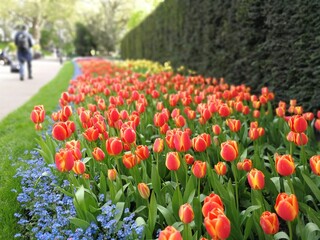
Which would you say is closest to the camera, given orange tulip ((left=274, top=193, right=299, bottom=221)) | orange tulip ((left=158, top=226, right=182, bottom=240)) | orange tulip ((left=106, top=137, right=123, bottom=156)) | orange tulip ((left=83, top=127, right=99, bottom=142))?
orange tulip ((left=158, top=226, right=182, bottom=240))

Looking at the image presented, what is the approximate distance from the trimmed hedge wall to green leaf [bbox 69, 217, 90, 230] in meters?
2.98

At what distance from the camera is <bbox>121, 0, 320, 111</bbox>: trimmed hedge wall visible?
14.8 ft

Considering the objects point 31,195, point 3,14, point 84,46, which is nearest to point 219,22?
point 31,195

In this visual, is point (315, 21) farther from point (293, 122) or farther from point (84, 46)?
point (84, 46)

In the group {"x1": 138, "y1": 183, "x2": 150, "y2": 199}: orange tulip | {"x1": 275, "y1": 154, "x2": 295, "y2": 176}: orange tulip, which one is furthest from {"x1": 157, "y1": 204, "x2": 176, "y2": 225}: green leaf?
{"x1": 275, "y1": 154, "x2": 295, "y2": 176}: orange tulip

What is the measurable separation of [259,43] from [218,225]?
15.5 feet

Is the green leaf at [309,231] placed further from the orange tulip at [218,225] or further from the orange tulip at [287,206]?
the orange tulip at [218,225]

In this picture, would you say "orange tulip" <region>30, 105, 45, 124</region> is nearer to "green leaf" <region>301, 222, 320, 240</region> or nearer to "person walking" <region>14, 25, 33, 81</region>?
"green leaf" <region>301, 222, 320, 240</region>

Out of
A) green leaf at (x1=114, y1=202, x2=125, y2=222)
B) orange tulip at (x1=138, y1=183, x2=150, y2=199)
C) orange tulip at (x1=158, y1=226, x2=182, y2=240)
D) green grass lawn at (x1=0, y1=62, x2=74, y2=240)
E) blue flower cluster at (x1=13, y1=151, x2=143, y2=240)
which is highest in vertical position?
orange tulip at (x1=158, y1=226, x2=182, y2=240)

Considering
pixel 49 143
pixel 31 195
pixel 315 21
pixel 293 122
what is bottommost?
pixel 31 195

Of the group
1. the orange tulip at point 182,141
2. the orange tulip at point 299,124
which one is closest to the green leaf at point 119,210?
the orange tulip at point 182,141

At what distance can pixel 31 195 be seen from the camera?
2924 millimetres

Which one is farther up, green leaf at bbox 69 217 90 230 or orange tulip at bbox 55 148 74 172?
orange tulip at bbox 55 148 74 172

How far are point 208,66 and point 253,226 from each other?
6.35m
